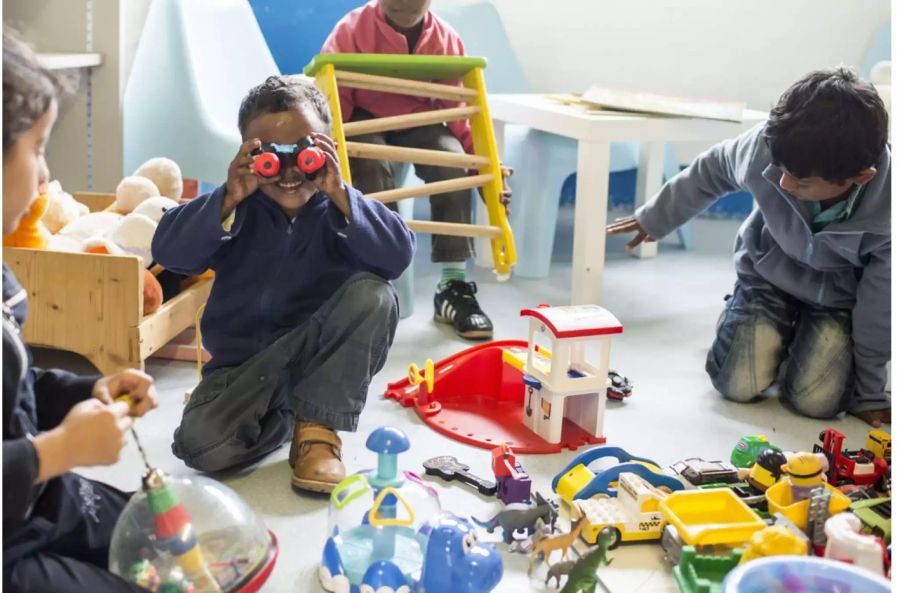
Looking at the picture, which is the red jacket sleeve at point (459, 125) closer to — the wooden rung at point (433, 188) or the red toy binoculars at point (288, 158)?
the wooden rung at point (433, 188)

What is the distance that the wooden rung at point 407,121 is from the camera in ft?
6.14

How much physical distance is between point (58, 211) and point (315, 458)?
762mm

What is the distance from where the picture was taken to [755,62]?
2938 mm

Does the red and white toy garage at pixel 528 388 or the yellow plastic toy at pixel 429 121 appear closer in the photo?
the red and white toy garage at pixel 528 388

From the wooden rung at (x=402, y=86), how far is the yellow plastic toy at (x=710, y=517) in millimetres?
992

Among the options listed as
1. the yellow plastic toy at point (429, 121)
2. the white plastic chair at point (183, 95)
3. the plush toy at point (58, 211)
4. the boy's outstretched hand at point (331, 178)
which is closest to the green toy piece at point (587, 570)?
the boy's outstretched hand at point (331, 178)

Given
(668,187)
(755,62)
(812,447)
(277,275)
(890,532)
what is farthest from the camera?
(755,62)

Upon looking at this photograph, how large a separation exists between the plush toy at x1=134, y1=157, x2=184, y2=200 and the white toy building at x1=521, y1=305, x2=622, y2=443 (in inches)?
28.9

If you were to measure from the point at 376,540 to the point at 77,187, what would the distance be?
1.40 meters

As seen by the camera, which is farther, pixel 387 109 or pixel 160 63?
pixel 160 63

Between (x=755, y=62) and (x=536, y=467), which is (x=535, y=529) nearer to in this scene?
(x=536, y=467)

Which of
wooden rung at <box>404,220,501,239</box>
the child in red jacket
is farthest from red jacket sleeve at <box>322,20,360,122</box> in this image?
wooden rung at <box>404,220,501,239</box>

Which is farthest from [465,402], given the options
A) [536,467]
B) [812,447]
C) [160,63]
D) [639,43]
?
[639,43]

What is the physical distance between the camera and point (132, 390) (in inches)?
33.8
